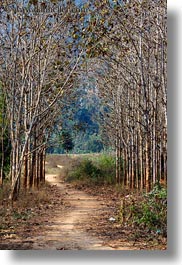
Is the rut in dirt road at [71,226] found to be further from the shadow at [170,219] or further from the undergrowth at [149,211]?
the undergrowth at [149,211]

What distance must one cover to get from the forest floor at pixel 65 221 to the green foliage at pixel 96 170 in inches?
2.9

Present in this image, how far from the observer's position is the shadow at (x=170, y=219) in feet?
17.1

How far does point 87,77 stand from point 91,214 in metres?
1.09

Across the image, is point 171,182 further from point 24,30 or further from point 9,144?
point 24,30

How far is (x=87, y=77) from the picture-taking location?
5758 mm

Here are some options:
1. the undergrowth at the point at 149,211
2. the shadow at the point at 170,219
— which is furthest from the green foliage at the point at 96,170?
the shadow at the point at 170,219

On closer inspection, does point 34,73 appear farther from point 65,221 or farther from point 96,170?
point 65,221

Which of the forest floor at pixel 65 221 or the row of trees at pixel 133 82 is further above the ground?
the row of trees at pixel 133 82

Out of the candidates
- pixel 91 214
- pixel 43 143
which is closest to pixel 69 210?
pixel 91 214

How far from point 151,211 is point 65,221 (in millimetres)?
659

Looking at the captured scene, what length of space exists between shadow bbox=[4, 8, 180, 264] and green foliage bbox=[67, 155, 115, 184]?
55cm

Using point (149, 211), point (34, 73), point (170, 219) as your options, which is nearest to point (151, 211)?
point (149, 211)

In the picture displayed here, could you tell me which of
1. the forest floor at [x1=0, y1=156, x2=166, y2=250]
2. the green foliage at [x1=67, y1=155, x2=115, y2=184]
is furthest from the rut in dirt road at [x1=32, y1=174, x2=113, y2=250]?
the green foliage at [x1=67, y1=155, x2=115, y2=184]

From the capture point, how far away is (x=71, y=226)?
5410 millimetres
